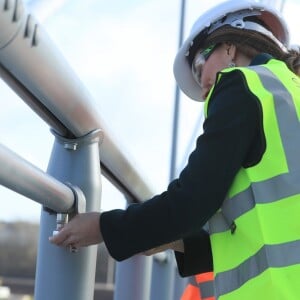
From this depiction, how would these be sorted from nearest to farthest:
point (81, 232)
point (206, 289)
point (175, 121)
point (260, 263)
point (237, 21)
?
point (260, 263)
point (81, 232)
point (237, 21)
point (206, 289)
point (175, 121)

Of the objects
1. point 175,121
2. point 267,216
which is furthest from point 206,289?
point 175,121

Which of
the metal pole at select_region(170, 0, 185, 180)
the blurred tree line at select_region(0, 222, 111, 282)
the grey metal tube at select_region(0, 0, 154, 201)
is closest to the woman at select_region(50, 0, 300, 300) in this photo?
the grey metal tube at select_region(0, 0, 154, 201)

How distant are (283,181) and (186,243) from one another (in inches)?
11.3

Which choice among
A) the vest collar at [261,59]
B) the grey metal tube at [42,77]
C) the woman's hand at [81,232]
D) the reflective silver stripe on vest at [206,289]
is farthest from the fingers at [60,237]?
the reflective silver stripe on vest at [206,289]

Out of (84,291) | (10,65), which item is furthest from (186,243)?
(10,65)

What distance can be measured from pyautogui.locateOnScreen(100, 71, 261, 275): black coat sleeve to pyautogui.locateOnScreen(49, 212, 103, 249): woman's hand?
2 centimetres

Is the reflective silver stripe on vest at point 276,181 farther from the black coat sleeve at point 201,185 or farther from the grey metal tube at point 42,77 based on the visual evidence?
the grey metal tube at point 42,77

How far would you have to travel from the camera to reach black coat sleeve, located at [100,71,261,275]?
95 cm

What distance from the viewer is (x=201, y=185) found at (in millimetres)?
952

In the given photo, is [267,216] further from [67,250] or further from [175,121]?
[175,121]

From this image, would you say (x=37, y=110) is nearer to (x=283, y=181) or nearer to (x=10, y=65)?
(x=10, y=65)

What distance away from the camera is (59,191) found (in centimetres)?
100

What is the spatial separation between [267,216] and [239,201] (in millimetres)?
49

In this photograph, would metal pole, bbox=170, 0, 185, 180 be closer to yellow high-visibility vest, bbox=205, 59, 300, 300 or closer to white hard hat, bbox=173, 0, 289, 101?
white hard hat, bbox=173, 0, 289, 101
